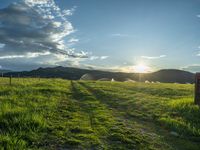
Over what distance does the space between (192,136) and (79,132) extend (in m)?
4.72

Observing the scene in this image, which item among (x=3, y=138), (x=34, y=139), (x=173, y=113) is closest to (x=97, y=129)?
(x=34, y=139)

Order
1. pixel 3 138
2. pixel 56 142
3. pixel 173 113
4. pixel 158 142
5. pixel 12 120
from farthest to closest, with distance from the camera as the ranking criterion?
1. pixel 173 113
2. pixel 12 120
3. pixel 158 142
4. pixel 56 142
5. pixel 3 138

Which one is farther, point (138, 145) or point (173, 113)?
point (173, 113)

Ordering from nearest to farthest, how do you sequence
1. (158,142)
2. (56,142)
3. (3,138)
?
1. (3,138)
2. (56,142)
3. (158,142)

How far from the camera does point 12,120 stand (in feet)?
33.9

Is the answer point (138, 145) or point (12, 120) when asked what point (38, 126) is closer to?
point (12, 120)

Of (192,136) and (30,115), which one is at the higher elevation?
(30,115)

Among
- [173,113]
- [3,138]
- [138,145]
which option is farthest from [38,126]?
[173,113]

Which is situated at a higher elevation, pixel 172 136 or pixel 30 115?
pixel 30 115

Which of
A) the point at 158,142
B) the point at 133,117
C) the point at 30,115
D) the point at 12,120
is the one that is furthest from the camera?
the point at 133,117

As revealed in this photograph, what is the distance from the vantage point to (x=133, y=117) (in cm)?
1455

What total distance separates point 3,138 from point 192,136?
7.41m

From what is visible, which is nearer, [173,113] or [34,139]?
[34,139]

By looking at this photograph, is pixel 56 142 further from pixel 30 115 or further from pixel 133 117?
pixel 133 117
